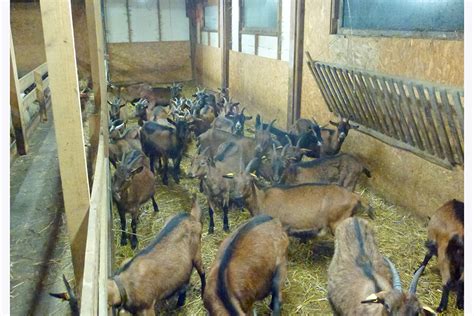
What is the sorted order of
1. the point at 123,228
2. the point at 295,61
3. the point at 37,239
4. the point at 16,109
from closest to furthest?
the point at 37,239, the point at 123,228, the point at 16,109, the point at 295,61

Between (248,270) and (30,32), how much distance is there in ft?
49.7

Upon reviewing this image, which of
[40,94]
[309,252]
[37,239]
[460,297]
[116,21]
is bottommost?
[309,252]

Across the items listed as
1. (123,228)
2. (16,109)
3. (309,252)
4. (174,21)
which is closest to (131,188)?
(123,228)

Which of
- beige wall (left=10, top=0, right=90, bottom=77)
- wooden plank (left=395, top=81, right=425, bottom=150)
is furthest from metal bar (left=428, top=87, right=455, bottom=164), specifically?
beige wall (left=10, top=0, right=90, bottom=77)

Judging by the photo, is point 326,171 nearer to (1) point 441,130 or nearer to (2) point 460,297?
(1) point 441,130

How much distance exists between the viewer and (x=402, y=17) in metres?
5.64

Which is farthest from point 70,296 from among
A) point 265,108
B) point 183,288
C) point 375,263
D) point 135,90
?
point 135,90

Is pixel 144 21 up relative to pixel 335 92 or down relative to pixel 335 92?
up

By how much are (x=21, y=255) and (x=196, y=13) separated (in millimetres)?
13587

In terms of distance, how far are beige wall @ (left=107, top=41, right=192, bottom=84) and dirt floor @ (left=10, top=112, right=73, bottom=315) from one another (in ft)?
32.6

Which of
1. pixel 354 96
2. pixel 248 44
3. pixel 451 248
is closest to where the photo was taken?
pixel 451 248

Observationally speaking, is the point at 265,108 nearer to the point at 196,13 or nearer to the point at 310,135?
the point at 310,135

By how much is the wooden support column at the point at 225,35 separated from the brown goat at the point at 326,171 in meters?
7.47

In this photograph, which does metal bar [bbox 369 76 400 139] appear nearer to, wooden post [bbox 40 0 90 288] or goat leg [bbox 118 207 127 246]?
goat leg [bbox 118 207 127 246]
